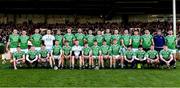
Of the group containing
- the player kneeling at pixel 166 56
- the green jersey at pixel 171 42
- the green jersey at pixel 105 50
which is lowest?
the player kneeling at pixel 166 56

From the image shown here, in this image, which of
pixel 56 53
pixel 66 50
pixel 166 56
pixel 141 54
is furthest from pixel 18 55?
pixel 166 56

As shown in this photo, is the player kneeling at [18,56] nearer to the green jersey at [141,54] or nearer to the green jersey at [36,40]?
the green jersey at [36,40]

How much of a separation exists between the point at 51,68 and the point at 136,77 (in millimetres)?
4489

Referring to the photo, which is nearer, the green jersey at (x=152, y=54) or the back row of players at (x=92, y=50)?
the green jersey at (x=152, y=54)

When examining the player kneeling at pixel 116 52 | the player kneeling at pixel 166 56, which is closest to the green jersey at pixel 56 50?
the player kneeling at pixel 116 52

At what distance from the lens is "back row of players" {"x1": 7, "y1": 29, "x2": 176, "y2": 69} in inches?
691

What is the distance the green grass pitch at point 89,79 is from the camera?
495 inches

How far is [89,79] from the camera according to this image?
13852mm

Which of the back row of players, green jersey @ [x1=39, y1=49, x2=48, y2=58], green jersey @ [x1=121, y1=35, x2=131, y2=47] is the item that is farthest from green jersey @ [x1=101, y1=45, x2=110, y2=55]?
green jersey @ [x1=39, y1=49, x2=48, y2=58]

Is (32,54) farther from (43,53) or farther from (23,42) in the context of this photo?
(23,42)

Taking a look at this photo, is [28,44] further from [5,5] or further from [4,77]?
[5,5]

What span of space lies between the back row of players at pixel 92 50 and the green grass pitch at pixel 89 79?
1720mm

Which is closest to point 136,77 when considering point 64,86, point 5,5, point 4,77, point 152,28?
point 64,86

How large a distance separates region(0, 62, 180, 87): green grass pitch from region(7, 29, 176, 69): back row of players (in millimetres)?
1720
